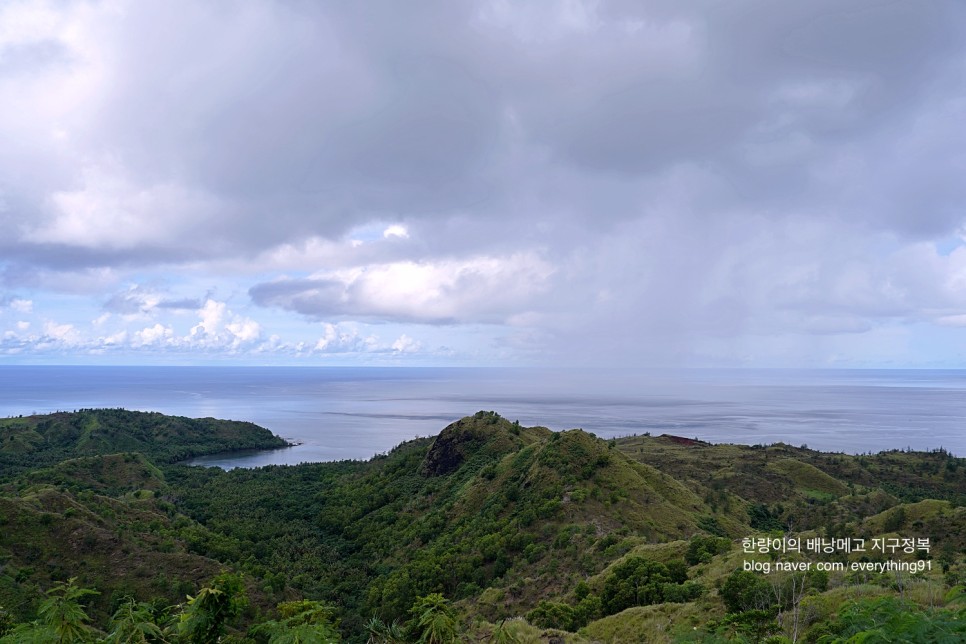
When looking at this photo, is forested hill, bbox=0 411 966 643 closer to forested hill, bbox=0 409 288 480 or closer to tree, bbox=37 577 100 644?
tree, bbox=37 577 100 644

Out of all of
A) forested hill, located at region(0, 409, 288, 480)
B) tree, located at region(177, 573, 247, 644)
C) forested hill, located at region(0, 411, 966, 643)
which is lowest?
forested hill, located at region(0, 409, 288, 480)

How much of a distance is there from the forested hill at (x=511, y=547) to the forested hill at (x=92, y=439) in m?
60.9

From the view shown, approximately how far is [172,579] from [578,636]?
41.3 m

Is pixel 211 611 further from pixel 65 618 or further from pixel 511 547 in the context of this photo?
pixel 511 547

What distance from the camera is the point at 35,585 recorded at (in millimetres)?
44875

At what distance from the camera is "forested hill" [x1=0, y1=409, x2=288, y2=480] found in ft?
502

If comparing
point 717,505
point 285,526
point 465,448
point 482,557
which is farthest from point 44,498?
point 717,505

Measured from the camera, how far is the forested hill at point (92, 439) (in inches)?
6029

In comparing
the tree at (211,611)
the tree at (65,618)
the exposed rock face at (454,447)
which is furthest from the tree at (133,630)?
the exposed rock face at (454,447)

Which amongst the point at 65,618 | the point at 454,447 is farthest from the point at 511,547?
the point at 65,618

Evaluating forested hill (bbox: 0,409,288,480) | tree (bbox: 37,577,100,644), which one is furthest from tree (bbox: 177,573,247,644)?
forested hill (bbox: 0,409,288,480)

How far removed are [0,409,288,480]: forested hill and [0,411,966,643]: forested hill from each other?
60.9 metres

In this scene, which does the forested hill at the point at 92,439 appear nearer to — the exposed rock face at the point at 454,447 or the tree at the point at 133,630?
the exposed rock face at the point at 454,447

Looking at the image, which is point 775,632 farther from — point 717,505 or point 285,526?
point 285,526
